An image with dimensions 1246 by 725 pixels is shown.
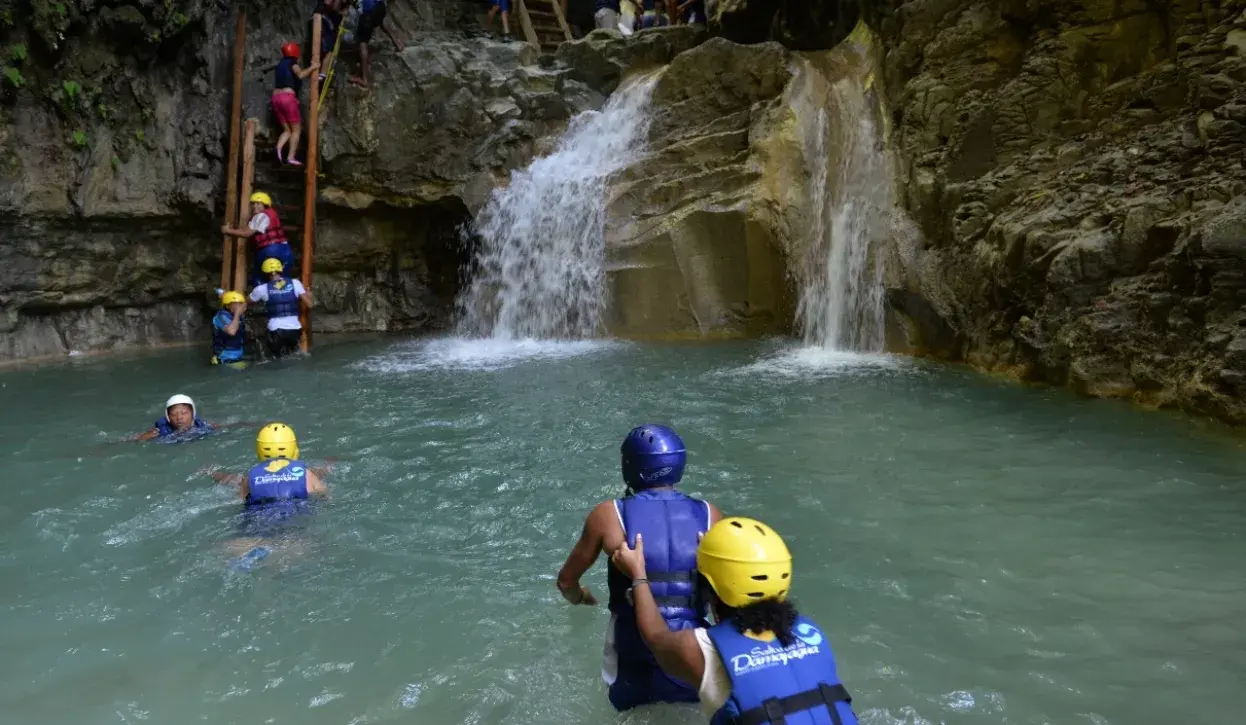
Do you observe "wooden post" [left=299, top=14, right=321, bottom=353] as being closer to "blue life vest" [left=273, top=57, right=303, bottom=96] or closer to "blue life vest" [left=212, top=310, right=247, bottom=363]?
"blue life vest" [left=273, top=57, right=303, bottom=96]

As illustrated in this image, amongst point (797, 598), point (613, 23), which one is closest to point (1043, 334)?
point (797, 598)

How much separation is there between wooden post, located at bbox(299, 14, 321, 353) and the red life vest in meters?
0.36

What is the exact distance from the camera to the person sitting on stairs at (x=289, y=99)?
1314 cm

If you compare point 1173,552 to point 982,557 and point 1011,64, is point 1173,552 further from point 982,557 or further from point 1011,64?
point 1011,64

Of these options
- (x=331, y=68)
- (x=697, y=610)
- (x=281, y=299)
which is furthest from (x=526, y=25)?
(x=697, y=610)

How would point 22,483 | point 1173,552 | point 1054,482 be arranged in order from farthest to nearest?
1. point 22,483
2. point 1054,482
3. point 1173,552

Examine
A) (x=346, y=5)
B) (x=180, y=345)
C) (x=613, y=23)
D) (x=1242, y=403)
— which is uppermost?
(x=613, y=23)

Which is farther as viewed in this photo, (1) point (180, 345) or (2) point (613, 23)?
(2) point (613, 23)

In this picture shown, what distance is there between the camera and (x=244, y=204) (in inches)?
494

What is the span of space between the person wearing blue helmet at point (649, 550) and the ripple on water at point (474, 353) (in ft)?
25.4

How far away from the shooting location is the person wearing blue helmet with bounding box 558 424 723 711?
8.68 feet

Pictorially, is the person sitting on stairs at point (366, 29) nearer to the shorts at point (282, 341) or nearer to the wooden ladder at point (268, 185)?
the wooden ladder at point (268, 185)

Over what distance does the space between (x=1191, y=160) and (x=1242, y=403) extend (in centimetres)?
239

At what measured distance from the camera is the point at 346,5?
47.4 ft
